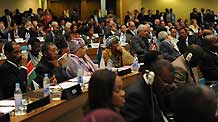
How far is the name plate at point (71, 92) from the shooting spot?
15.7ft

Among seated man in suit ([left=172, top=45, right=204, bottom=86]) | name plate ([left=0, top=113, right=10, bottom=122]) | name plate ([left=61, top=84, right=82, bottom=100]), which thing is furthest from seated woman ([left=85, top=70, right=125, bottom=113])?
seated man in suit ([left=172, top=45, right=204, bottom=86])

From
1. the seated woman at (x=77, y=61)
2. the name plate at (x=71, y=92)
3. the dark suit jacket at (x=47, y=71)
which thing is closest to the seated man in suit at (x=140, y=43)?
the seated woman at (x=77, y=61)

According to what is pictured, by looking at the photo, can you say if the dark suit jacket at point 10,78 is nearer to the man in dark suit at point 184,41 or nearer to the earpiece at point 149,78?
the earpiece at point 149,78

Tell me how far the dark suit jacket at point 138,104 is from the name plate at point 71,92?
1277mm

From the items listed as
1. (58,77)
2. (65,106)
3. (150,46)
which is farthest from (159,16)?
(65,106)

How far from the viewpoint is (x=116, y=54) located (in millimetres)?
7453

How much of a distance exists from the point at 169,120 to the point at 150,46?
5685mm

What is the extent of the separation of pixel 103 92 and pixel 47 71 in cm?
310

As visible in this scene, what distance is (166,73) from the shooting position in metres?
3.68

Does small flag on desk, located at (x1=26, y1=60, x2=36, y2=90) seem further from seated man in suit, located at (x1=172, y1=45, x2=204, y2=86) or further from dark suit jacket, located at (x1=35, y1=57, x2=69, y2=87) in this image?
seated man in suit, located at (x1=172, y1=45, x2=204, y2=86)

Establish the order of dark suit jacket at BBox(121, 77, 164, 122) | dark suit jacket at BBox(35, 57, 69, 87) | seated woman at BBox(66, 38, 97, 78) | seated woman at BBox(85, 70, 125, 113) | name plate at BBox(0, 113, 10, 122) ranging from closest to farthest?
1. seated woman at BBox(85, 70, 125, 113)
2. dark suit jacket at BBox(121, 77, 164, 122)
3. name plate at BBox(0, 113, 10, 122)
4. dark suit jacket at BBox(35, 57, 69, 87)
5. seated woman at BBox(66, 38, 97, 78)

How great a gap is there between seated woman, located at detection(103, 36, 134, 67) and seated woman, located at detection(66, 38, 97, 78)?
68 cm

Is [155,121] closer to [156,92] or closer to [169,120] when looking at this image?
[156,92]

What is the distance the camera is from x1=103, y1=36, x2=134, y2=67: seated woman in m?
7.37
